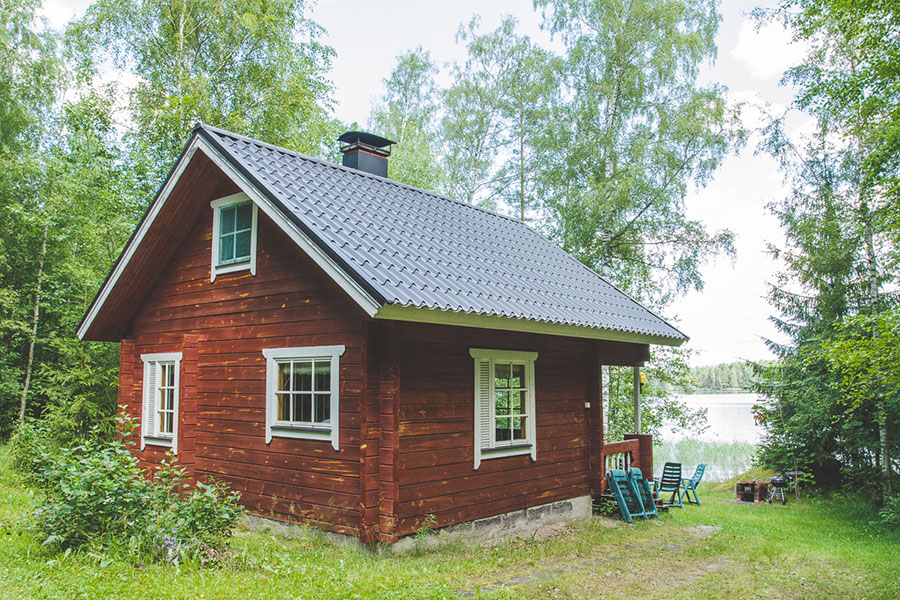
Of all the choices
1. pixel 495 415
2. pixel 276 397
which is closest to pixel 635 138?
pixel 495 415

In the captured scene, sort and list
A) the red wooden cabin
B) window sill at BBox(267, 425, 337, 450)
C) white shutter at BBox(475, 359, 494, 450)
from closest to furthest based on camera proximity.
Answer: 1. the red wooden cabin
2. window sill at BBox(267, 425, 337, 450)
3. white shutter at BBox(475, 359, 494, 450)

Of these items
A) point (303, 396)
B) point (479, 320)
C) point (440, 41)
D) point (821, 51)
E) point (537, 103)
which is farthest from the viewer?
point (440, 41)

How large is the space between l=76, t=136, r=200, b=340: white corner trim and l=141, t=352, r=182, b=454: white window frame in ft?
3.43

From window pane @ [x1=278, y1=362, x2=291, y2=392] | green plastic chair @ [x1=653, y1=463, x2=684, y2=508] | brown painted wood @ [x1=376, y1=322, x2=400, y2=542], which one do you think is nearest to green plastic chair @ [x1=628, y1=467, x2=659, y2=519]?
green plastic chair @ [x1=653, y1=463, x2=684, y2=508]

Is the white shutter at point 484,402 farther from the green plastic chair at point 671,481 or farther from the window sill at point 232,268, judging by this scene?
the green plastic chair at point 671,481

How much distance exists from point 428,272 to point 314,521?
309 centimetres

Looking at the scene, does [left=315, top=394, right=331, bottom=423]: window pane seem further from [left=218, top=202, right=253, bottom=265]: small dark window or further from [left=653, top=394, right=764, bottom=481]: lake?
[left=653, top=394, right=764, bottom=481]: lake

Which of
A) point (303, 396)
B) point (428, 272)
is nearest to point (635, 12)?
point (428, 272)

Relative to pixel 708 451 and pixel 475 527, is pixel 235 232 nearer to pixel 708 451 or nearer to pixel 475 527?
pixel 475 527

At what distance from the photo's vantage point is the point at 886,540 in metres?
10.6

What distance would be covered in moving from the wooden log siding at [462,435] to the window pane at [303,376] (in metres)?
1.29

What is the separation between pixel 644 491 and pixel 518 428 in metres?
3.28

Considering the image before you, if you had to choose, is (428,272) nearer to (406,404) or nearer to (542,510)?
(406,404)

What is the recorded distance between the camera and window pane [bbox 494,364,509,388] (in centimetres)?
864
